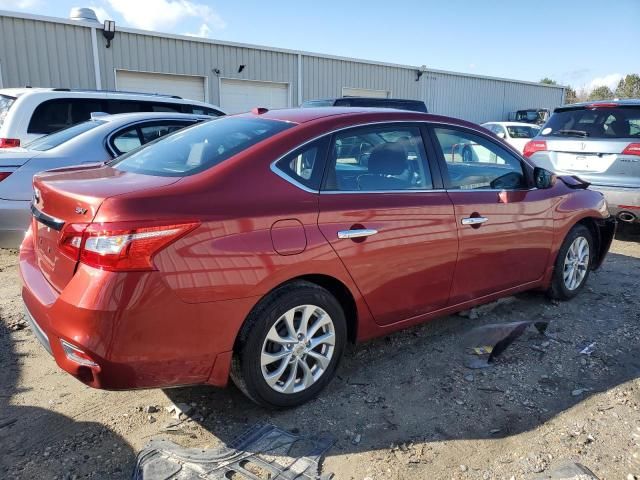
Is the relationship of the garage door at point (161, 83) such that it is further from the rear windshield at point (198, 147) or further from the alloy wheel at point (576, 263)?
the alloy wheel at point (576, 263)

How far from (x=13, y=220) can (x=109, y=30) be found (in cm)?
1196

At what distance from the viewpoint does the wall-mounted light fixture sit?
14.3m

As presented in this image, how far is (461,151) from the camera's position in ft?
12.3

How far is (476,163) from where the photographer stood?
3.88 meters

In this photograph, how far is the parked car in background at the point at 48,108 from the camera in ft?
19.1

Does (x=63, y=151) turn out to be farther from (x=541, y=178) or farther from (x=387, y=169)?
(x=541, y=178)

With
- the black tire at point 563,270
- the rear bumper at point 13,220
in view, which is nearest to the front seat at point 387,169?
the black tire at point 563,270

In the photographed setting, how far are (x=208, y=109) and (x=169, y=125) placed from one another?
2.04 metres

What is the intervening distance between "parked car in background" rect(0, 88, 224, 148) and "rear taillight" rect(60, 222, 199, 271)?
14.4 ft

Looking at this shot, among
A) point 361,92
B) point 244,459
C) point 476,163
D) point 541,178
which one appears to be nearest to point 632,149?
point 541,178

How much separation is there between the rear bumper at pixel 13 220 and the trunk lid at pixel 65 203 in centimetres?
173

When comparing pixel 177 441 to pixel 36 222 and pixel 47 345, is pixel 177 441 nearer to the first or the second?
pixel 47 345

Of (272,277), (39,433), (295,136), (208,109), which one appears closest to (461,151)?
(295,136)

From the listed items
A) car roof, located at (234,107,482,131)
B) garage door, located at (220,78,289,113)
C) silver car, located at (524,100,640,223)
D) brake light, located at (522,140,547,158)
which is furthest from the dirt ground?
garage door, located at (220,78,289,113)
